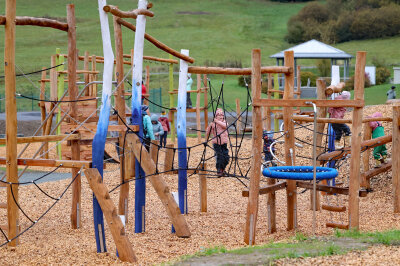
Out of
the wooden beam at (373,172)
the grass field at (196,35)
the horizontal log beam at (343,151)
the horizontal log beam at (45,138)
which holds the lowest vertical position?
the wooden beam at (373,172)

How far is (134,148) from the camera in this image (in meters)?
8.38

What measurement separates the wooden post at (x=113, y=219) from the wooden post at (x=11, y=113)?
3.45ft

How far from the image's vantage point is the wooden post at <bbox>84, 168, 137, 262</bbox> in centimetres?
714

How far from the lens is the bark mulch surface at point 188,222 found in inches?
290

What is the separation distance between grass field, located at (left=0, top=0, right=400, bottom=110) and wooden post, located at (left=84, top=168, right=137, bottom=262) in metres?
29.9

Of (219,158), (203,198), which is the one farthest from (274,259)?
(219,158)

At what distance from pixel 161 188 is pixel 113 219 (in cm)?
127

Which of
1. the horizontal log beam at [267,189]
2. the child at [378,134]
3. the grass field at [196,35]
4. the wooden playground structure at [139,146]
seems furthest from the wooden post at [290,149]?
the grass field at [196,35]

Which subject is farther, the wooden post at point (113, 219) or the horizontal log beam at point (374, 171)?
the horizontal log beam at point (374, 171)

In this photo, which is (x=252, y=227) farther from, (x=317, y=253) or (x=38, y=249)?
(x=38, y=249)

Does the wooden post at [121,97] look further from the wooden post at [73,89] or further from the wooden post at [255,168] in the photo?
the wooden post at [255,168]

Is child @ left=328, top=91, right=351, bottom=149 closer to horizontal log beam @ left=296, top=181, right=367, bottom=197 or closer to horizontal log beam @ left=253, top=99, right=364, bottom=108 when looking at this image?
horizontal log beam @ left=296, top=181, right=367, bottom=197

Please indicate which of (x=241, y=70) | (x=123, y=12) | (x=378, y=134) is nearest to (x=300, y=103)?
(x=241, y=70)

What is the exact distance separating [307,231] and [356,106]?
1.75 m
